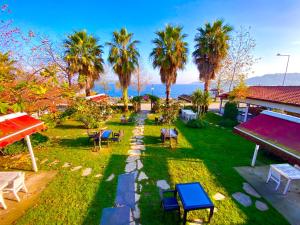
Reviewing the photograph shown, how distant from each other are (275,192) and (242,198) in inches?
59.4

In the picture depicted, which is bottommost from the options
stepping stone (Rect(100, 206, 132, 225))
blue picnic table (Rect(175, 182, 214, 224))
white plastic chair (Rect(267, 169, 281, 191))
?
stepping stone (Rect(100, 206, 132, 225))

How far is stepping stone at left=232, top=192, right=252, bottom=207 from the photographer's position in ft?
18.0

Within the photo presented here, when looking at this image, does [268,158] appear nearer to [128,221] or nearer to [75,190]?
[128,221]

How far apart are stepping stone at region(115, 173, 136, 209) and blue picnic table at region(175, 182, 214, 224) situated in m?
1.75

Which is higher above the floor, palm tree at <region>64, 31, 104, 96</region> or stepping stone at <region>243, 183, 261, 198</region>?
palm tree at <region>64, 31, 104, 96</region>

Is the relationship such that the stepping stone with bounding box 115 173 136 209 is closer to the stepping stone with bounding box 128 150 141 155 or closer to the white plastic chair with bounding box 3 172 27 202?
the stepping stone with bounding box 128 150 141 155

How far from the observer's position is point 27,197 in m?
5.64

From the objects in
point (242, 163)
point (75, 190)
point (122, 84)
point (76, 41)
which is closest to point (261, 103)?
point (242, 163)

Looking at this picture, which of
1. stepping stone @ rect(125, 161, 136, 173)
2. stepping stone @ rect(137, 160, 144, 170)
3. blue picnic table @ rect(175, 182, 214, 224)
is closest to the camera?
blue picnic table @ rect(175, 182, 214, 224)

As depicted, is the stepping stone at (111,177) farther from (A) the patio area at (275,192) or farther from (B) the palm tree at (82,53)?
(B) the palm tree at (82,53)

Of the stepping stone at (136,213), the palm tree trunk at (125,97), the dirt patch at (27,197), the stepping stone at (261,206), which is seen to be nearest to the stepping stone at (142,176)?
the stepping stone at (136,213)

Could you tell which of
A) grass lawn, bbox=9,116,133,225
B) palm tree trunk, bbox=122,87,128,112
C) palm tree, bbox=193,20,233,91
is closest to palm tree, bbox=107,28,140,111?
palm tree trunk, bbox=122,87,128,112

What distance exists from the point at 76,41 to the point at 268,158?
1897 centimetres

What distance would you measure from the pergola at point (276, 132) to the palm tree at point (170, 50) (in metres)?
11.5
